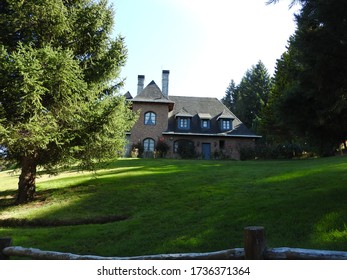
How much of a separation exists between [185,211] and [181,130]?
74.4ft

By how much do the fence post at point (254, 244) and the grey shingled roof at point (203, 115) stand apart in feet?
90.1

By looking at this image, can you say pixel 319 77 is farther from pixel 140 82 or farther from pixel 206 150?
pixel 140 82

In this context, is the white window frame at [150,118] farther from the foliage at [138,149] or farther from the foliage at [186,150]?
the foliage at [186,150]

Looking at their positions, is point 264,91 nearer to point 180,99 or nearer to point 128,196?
point 180,99

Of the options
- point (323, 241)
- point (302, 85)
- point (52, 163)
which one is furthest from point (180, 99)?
point (323, 241)

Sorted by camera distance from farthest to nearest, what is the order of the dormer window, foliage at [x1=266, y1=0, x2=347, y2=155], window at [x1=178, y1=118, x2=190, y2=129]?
the dormer window
window at [x1=178, y1=118, x2=190, y2=129]
foliage at [x1=266, y1=0, x2=347, y2=155]

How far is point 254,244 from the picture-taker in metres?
3.57

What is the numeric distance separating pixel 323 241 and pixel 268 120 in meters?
30.1

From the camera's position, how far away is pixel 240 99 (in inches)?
2601

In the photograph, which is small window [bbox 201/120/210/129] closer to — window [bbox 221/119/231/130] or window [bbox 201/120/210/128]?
window [bbox 201/120/210/128]

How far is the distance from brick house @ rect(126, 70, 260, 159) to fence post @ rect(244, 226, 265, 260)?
2603cm

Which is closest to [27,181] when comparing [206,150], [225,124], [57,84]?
[57,84]

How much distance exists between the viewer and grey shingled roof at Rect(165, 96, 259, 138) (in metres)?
32.0

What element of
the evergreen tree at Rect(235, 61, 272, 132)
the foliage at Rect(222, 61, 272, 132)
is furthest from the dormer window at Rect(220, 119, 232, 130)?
the evergreen tree at Rect(235, 61, 272, 132)
